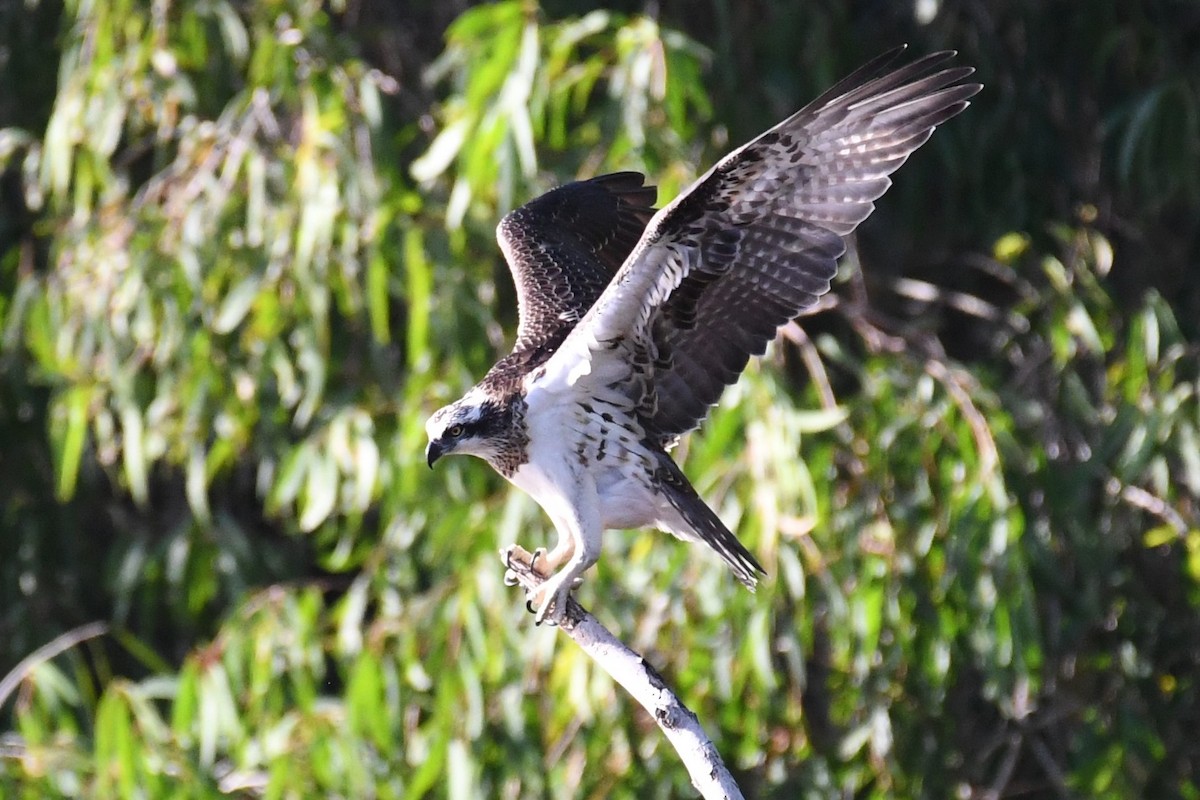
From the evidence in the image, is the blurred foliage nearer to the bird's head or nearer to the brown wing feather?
the brown wing feather

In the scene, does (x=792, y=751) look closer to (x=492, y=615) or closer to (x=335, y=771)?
(x=492, y=615)

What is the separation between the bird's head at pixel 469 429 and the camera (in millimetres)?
4109

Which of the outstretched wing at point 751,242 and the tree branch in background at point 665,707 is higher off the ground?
the outstretched wing at point 751,242

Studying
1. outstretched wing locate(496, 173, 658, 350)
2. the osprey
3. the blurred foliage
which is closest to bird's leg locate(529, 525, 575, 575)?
the osprey

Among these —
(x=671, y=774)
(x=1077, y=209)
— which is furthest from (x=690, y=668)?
(x=1077, y=209)

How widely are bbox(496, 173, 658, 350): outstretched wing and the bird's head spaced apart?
57 centimetres

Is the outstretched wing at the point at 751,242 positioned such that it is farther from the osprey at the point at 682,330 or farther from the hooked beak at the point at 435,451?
the hooked beak at the point at 435,451

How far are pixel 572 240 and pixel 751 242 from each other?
1.22m

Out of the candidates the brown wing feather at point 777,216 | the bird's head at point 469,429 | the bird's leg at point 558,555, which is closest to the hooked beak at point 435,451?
the bird's head at point 469,429

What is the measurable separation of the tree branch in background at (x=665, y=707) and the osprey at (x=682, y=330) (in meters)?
0.16

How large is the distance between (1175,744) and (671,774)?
5.68 ft

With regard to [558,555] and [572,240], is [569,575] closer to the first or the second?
[558,555]

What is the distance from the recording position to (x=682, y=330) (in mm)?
4133

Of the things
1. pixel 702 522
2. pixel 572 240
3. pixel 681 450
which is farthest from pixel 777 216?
pixel 681 450
